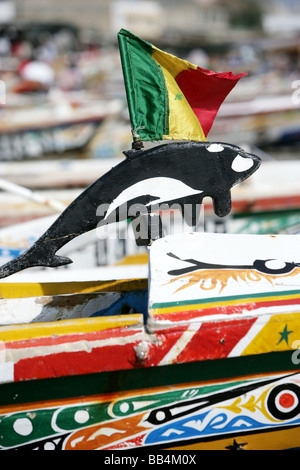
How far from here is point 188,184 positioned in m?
2.47

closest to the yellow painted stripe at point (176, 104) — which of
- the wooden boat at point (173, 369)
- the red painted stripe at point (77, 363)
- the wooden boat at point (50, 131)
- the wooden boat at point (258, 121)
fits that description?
the wooden boat at point (173, 369)

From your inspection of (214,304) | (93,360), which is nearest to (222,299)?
(214,304)

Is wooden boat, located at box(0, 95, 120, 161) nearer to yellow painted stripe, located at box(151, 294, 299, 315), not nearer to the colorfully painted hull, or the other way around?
the colorfully painted hull

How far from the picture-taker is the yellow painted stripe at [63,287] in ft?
8.85

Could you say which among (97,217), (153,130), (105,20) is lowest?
(97,217)

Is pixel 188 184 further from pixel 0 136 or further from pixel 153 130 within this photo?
pixel 0 136

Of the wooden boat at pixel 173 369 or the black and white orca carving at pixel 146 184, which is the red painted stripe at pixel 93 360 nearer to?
the wooden boat at pixel 173 369

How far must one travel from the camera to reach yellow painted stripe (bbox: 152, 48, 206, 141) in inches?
97.5

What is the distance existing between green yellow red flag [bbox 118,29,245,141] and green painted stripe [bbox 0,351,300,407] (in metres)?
1.03

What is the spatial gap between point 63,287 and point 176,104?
1.05 meters

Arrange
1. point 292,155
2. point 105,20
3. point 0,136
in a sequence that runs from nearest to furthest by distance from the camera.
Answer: point 0,136 < point 292,155 < point 105,20

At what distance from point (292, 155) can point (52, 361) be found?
9453 mm

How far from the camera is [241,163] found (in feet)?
8.11

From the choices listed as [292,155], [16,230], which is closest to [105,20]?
→ [292,155]
